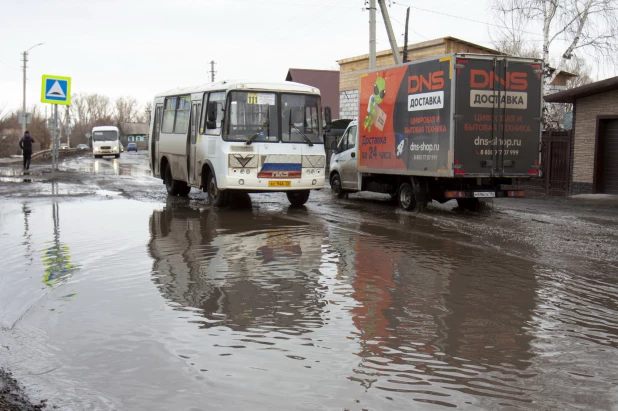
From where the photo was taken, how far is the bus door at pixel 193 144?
16781 millimetres

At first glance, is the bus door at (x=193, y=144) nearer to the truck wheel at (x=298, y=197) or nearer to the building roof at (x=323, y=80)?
the truck wheel at (x=298, y=197)

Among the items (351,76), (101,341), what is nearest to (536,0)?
(351,76)

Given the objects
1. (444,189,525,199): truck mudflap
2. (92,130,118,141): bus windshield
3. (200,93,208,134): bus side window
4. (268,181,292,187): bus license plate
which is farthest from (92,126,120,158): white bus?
(444,189,525,199): truck mudflap

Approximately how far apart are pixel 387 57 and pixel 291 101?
24.9 metres

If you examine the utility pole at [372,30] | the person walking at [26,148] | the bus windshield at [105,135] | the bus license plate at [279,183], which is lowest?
the bus license plate at [279,183]

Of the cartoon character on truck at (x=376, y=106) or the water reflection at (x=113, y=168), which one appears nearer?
the cartoon character on truck at (x=376, y=106)

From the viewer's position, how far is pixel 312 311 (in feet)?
21.0

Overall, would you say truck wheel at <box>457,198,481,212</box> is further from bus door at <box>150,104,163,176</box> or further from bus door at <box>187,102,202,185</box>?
bus door at <box>150,104,163,176</box>

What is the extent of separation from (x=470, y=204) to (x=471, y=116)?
2.85m

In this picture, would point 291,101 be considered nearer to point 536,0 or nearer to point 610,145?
point 610,145

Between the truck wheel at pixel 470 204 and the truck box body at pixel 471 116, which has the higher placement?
the truck box body at pixel 471 116

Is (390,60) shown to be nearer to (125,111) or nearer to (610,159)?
(610,159)

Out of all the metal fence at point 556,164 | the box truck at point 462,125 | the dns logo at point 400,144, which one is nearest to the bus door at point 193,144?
the box truck at point 462,125

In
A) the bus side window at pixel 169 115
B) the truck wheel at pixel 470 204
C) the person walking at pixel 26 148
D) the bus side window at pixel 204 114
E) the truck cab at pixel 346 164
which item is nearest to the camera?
the bus side window at pixel 204 114
